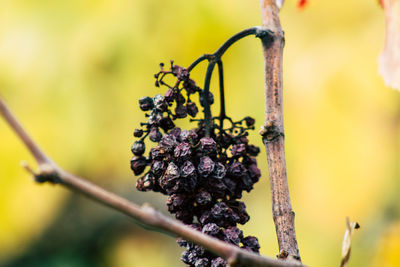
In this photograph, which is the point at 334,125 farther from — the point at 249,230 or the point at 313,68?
the point at 249,230

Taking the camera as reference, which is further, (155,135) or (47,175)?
(155,135)

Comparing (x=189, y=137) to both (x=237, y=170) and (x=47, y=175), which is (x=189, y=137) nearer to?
(x=237, y=170)

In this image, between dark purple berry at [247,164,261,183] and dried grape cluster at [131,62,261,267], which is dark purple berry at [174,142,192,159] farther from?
dark purple berry at [247,164,261,183]

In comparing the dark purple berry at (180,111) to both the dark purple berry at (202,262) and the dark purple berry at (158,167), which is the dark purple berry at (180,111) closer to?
the dark purple berry at (158,167)

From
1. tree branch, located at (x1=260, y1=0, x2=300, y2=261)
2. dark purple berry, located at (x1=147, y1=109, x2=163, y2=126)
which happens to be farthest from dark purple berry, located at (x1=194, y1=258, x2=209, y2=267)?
dark purple berry, located at (x1=147, y1=109, x2=163, y2=126)

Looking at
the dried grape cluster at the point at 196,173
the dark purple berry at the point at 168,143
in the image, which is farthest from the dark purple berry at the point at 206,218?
the dark purple berry at the point at 168,143

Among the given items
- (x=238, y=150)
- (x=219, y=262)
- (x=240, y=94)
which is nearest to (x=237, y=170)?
(x=238, y=150)
